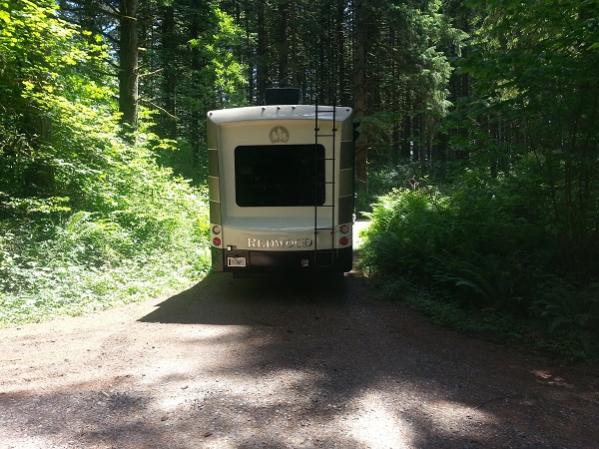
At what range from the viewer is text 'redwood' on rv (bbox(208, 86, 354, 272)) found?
834 centimetres

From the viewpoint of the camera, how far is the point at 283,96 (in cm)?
982

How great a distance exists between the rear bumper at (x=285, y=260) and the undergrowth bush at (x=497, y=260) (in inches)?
50.0

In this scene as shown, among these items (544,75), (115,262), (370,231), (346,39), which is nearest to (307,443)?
(544,75)

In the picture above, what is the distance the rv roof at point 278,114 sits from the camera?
27.4 ft

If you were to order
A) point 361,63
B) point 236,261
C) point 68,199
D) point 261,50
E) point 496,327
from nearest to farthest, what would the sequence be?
point 496,327
point 236,261
point 68,199
point 361,63
point 261,50

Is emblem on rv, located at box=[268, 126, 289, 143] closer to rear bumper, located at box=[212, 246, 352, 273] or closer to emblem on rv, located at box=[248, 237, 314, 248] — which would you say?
emblem on rv, located at box=[248, 237, 314, 248]

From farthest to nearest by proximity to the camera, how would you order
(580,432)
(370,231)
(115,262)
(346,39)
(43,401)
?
(346,39)
(370,231)
(115,262)
(43,401)
(580,432)

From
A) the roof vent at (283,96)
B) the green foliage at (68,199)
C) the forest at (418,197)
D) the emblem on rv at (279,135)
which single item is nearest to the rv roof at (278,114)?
the emblem on rv at (279,135)

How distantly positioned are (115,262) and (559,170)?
7970 millimetres

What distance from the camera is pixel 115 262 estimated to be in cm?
996

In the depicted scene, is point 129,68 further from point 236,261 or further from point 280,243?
point 280,243

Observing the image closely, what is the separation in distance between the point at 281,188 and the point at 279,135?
0.92 meters

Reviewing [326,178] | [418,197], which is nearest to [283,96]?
Answer: [326,178]

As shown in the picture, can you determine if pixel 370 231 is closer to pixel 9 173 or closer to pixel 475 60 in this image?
pixel 475 60
